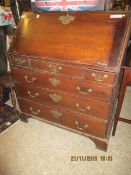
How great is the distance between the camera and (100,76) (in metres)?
1.47

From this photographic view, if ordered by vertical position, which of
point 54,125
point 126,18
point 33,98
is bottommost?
point 54,125

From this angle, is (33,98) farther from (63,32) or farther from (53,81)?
(63,32)

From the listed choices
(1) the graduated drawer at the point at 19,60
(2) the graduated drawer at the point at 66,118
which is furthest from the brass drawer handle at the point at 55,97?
(1) the graduated drawer at the point at 19,60

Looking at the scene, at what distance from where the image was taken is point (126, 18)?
144 cm

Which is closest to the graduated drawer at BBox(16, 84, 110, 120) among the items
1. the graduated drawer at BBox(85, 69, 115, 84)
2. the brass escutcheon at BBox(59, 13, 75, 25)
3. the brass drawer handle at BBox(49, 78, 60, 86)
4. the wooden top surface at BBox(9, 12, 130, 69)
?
the brass drawer handle at BBox(49, 78, 60, 86)

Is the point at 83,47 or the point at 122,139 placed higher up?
the point at 83,47

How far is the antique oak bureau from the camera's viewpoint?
4.81 feet

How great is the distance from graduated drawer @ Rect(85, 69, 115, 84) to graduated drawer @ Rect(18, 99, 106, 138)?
49 cm

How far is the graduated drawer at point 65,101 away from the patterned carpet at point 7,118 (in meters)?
0.50

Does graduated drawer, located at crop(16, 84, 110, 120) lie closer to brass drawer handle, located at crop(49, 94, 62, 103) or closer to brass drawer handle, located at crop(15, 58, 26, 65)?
brass drawer handle, located at crop(49, 94, 62, 103)

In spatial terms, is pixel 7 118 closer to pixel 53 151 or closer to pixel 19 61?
pixel 53 151

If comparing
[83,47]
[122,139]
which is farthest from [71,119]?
[83,47]

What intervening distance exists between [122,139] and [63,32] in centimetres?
148

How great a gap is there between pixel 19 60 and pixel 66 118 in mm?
875
